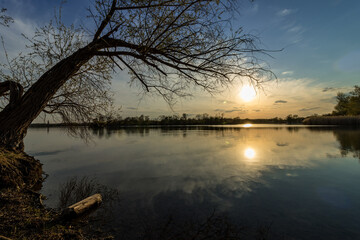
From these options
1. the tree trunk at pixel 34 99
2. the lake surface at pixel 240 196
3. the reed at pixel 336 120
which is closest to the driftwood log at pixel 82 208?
the lake surface at pixel 240 196

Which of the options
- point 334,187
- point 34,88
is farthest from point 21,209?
point 334,187

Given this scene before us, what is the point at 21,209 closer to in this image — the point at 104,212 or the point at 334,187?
the point at 104,212

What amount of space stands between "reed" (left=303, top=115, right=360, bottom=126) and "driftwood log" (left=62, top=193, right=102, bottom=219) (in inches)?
2119

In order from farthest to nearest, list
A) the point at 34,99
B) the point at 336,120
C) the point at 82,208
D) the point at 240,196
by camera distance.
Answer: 1. the point at 336,120
2. the point at 240,196
3. the point at 34,99
4. the point at 82,208

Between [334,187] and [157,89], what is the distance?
6.03 meters

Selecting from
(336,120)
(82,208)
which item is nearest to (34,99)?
(82,208)

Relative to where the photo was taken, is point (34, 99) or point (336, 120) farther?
point (336, 120)

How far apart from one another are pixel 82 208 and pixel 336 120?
58.4m

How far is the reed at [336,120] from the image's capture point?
3881 centimetres

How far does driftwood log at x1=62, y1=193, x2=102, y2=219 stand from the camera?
10.2 feet

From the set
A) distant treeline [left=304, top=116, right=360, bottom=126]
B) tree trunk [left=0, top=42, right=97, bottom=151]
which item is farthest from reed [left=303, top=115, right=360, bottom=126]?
tree trunk [left=0, top=42, right=97, bottom=151]

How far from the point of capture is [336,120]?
43.5m

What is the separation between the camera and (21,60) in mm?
5246

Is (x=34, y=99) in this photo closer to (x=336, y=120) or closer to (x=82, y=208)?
(x=82, y=208)
